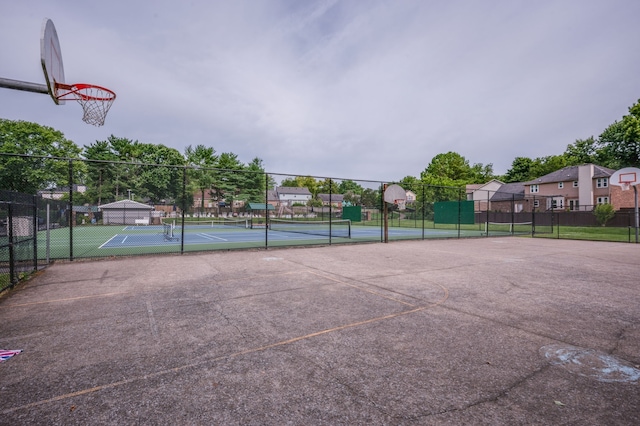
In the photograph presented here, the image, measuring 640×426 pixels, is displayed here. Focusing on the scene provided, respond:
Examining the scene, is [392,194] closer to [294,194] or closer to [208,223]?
[208,223]

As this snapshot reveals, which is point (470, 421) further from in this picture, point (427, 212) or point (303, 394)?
point (427, 212)

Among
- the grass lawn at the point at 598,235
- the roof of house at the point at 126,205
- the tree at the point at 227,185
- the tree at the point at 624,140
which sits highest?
the tree at the point at 624,140

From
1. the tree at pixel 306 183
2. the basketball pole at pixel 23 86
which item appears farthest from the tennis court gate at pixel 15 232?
the tree at pixel 306 183

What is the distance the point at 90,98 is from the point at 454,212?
20431 mm

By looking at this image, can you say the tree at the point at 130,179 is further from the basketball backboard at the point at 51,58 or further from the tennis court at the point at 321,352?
the tennis court at the point at 321,352

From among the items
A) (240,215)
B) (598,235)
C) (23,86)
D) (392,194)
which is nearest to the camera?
(23,86)

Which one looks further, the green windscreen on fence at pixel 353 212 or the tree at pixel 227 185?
the tree at pixel 227 185

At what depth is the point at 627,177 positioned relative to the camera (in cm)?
1823

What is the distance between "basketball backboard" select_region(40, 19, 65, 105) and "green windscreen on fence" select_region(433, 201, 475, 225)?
62.4 feet

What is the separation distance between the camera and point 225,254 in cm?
1152

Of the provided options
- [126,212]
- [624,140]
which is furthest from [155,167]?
[624,140]

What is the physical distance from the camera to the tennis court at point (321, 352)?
7.66 ft

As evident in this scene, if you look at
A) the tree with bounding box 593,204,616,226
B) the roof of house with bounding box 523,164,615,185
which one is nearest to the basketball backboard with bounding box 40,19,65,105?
the tree with bounding box 593,204,616,226

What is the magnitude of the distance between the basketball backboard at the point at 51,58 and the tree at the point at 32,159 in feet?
125
